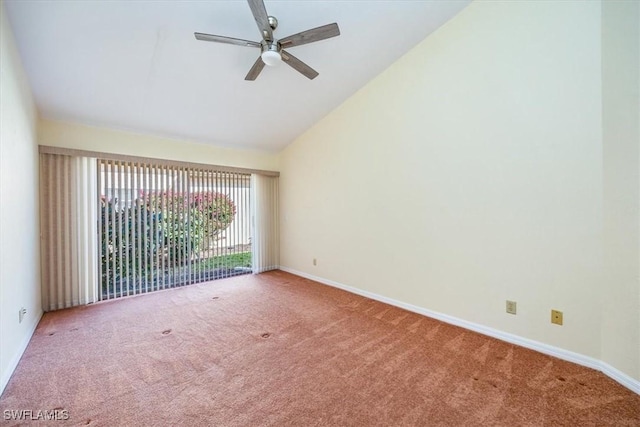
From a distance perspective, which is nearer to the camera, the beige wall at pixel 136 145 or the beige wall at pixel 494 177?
the beige wall at pixel 494 177

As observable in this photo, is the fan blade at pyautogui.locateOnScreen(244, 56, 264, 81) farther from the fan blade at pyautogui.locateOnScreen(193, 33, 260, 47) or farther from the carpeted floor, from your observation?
the carpeted floor

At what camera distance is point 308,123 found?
461cm

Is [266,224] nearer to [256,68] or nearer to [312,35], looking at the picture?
[256,68]

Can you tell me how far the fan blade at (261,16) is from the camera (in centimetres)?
185

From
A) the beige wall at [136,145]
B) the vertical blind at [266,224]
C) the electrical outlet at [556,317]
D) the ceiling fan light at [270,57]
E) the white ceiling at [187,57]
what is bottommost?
the electrical outlet at [556,317]

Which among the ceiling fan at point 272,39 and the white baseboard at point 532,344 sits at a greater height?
the ceiling fan at point 272,39

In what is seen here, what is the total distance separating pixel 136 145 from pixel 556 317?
543cm

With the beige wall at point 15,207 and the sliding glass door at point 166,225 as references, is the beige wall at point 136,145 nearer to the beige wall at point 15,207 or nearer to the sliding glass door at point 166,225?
the sliding glass door at point 166,225

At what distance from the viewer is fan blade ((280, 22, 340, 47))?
Answer: 2110 millimetres

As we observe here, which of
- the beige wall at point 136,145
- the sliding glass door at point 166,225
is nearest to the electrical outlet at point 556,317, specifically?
the sliding glass door at point 166,225

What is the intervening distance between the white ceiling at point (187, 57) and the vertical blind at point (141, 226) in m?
0.74

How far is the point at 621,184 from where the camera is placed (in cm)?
200

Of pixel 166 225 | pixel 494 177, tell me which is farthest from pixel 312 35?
pixel 166 225

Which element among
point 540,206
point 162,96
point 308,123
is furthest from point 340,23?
point 540,206
